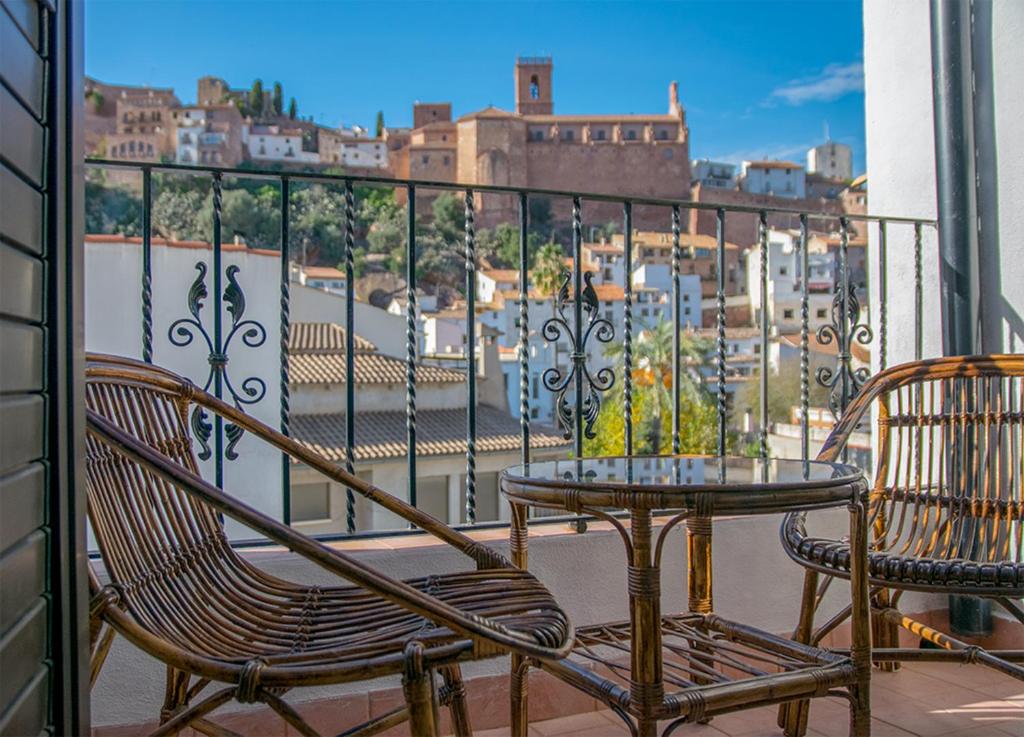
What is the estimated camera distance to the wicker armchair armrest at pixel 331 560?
109cm

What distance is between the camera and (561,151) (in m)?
55.2

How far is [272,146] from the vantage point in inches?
2334

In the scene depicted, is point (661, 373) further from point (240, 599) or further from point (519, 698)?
point (240, 599)

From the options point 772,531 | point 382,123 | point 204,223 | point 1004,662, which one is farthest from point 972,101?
point 382,123

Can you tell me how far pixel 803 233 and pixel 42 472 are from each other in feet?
6.79

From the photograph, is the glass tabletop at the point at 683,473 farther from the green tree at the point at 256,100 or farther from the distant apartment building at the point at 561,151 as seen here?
the green tree at the point at 256,100

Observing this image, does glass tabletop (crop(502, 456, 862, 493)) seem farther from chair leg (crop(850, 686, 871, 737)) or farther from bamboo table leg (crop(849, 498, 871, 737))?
chair leg (crop(850, 686, 871, 737))

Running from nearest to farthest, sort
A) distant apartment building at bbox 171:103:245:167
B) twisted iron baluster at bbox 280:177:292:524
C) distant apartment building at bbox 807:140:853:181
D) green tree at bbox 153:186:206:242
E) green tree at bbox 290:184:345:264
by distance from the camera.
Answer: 1. twisted iron baluster at bbox 280:177:292:524
2. green tree at bbox 153:186:206:242
3. green tree at bbox 290:184:345:264
4. distant apartment building at bbox 171:103:245:167
5. distant apartment building at bbox 807:140:853:181

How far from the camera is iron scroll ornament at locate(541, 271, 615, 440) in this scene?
2.14 metres

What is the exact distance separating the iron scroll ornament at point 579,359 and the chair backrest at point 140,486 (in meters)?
0.86

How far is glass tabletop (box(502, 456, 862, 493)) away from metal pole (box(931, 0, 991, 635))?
104 cm

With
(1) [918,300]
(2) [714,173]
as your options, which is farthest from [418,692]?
(2) [714,173]

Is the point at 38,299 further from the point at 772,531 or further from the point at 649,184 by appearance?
the point at 649,184

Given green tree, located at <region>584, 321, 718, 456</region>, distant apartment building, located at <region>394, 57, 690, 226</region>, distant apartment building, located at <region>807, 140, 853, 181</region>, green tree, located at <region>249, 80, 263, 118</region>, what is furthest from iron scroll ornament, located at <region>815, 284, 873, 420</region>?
distant apartment building, located at <region>807, 140, 853, 181</region>
